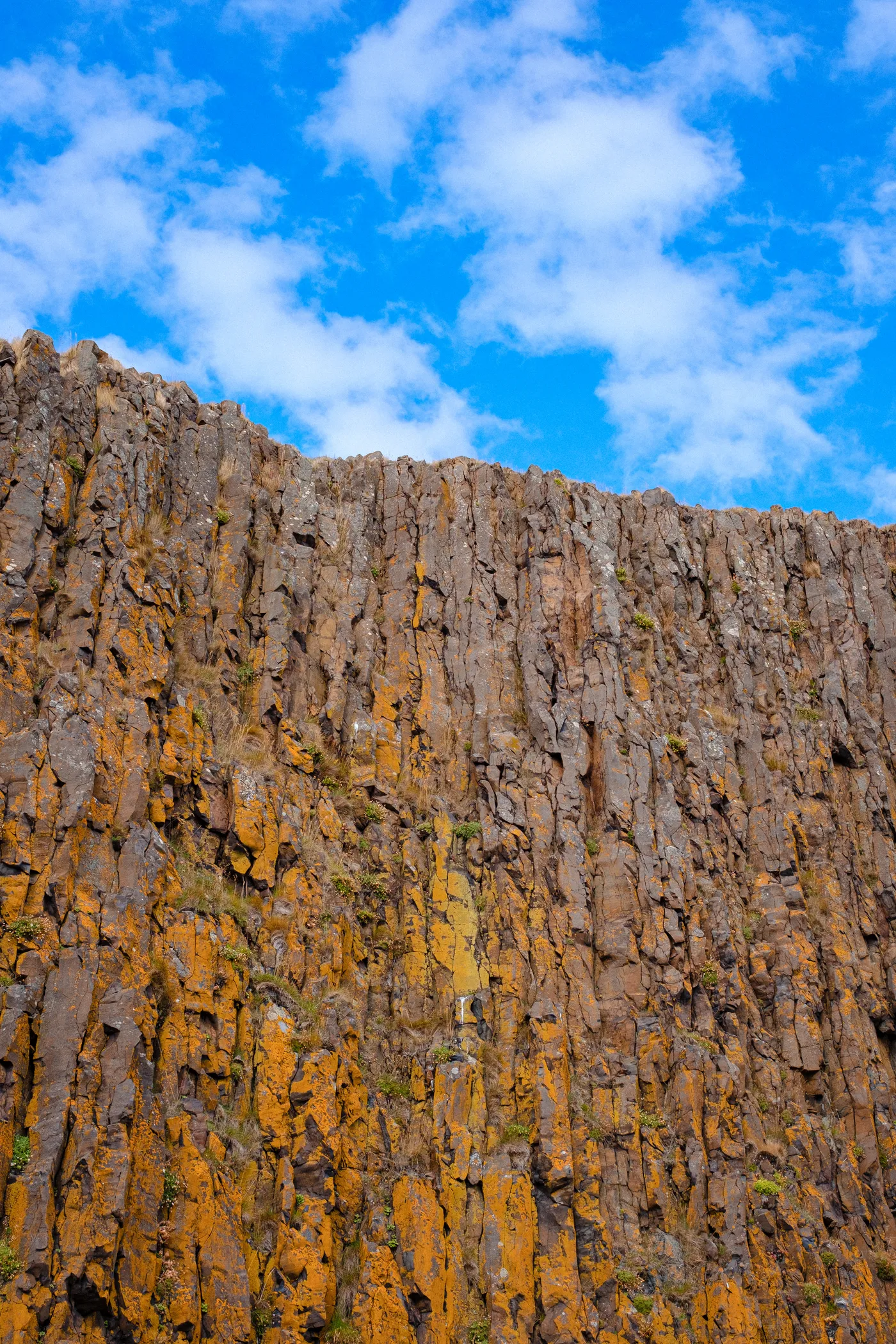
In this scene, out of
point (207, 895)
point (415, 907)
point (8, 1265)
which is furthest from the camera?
point (415, 907)

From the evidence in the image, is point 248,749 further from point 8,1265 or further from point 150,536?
point 8,1265

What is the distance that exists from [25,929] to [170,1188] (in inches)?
183

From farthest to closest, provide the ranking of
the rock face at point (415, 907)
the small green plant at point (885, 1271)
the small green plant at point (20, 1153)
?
the small green plant at point (885, 1271) < the rock face at point (415, 907) < the small green plant at point (20, 1153)

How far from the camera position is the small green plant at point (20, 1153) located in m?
15.9

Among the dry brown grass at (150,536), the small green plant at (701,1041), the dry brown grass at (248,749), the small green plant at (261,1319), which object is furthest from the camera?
the dry brown grass at (150,536)

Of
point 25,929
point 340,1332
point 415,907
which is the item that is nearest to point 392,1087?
point 415,907

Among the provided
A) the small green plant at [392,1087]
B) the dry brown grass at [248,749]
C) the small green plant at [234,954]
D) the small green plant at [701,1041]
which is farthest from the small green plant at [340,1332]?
the dry brown grass at [248,749]

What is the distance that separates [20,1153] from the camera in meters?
16.0

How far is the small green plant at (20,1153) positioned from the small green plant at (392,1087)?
674 cm

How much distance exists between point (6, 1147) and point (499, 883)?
1080 centimetres

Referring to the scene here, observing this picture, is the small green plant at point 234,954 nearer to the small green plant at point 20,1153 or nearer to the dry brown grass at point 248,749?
the dry brown grass at point 248,749

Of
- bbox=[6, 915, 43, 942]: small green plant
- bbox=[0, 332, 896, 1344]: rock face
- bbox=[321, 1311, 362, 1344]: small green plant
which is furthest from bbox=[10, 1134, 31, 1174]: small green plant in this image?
bbox=[321, 1311, 362, 1344]: small green plant

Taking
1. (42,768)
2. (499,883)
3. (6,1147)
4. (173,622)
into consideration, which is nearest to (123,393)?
(173,622)

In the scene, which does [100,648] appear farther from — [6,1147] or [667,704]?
[667,704]
